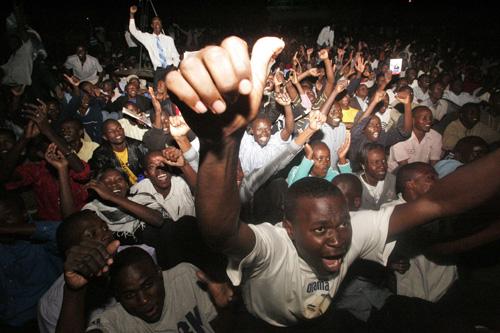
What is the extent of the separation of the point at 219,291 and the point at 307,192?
0.97 meters

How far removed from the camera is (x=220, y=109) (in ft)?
2.73

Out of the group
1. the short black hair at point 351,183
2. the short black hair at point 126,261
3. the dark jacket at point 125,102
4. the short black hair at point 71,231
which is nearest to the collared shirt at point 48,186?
the short black hair at point 71,231

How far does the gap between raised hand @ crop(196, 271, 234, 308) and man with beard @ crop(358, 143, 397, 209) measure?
1761 mm

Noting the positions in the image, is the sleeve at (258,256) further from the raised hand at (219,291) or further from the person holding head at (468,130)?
the person holding head at (468,130)

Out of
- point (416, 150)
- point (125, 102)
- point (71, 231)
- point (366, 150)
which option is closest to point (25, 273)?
point (71, 231)

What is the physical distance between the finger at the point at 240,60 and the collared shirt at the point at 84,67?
866 centimetres

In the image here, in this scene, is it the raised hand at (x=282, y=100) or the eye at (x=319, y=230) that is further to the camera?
the raised hand at (x=282, y=100)

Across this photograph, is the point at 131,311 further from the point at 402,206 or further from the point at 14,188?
the point at 14,188

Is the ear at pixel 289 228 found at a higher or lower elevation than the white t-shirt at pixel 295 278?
higher

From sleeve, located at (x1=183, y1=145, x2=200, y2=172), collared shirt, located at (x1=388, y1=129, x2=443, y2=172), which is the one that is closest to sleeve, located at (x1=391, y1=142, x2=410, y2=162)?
collared shirt, located at (x1=388, y1=129, x2=443, y2=172)

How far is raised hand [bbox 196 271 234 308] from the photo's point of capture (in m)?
2.18

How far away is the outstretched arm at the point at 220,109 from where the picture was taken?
809 millimetres

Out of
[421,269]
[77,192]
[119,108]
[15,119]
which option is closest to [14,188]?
[77,192]

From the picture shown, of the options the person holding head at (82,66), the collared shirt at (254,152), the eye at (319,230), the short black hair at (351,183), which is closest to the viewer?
the eye at (319,230)
